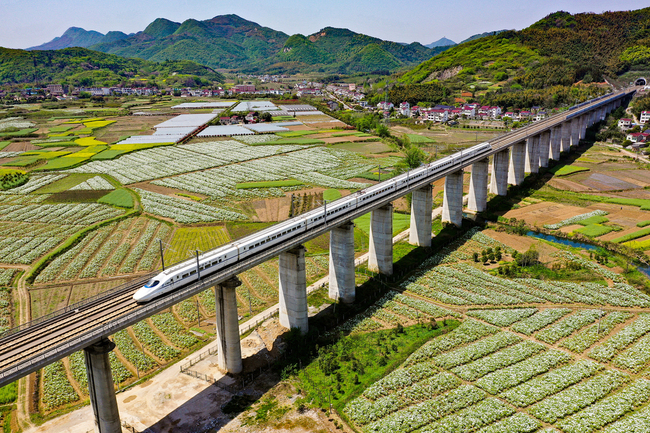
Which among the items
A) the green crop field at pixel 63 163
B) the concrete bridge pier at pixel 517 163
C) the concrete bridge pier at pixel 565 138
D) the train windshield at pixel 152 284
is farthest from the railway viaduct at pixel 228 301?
the green crop field at pixel 63 163

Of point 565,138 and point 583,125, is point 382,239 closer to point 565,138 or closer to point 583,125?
point 565,138

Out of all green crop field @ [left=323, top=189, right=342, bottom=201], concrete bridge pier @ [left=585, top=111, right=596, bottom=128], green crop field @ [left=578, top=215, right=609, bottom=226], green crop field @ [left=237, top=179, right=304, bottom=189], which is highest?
concrete bridge pier @ [left=585, top=111, right=596, bottom=128]

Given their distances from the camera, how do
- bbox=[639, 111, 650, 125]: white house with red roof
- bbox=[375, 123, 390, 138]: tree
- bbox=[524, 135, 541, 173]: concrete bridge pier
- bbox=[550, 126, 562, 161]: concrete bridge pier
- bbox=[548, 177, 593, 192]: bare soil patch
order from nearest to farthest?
bbox=[548, 177, 593, 192]: bare soil patch < bbox=[524, 135, 541, 173]: concrete bridge pier < bbox=[550, 126, 562, 161]: concrete bridge pier < bbox=[639, 111, 650, 125]: white house with red roof < bbox=[375, 123, 390, 138]: tree

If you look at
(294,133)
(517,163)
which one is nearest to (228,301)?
(517,163)

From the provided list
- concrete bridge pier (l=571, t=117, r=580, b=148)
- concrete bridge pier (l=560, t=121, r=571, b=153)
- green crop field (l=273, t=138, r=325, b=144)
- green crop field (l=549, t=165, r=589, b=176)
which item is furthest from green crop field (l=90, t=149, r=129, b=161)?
concrete bridge pier (l=571, t=117, r=580, b=148)

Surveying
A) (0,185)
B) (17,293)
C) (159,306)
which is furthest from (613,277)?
(0,185)

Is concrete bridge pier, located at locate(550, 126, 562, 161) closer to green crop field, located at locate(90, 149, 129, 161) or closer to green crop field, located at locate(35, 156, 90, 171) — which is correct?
green crop field, located at locate(90, 149, 129, 161)

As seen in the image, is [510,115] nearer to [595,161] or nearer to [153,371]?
[595,161]
